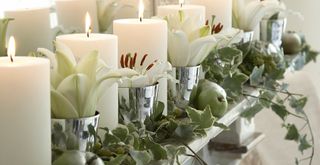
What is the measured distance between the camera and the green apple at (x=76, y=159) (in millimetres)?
604

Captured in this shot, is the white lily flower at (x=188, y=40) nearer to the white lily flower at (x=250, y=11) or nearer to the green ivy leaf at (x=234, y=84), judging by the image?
the green ivy leaf at (x=234, y=84)

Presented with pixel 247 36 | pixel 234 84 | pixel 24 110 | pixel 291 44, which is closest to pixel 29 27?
pixel 24 110

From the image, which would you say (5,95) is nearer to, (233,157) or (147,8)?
(147,8)

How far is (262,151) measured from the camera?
1520mm

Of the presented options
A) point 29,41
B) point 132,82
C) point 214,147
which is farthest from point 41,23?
point 214,147

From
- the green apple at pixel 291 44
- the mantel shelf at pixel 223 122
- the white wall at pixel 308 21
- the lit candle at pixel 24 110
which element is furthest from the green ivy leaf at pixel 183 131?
the white wall at pixel 308 21

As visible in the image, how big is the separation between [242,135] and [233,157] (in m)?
0.05

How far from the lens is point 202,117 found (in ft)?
2.62

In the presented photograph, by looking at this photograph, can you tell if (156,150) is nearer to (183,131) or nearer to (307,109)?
(183,131)

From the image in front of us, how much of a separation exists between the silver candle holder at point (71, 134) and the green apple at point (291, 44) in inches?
31.4

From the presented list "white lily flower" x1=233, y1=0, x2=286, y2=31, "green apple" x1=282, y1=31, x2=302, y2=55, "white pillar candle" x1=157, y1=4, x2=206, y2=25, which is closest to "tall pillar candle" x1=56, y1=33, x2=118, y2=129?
"white pillar candle" x1=157, y1=4, x2=206, y2=25

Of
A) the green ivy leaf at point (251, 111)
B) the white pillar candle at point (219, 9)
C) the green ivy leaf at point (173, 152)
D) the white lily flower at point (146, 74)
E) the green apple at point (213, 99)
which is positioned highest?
the white pillar candle at point (219, 9)

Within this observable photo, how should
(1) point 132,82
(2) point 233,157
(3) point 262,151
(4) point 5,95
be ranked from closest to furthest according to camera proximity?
(4) point 5,95
(1) point 132,82
(2) point 233,157
(3) point 262,151

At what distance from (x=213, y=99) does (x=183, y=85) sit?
5cm
